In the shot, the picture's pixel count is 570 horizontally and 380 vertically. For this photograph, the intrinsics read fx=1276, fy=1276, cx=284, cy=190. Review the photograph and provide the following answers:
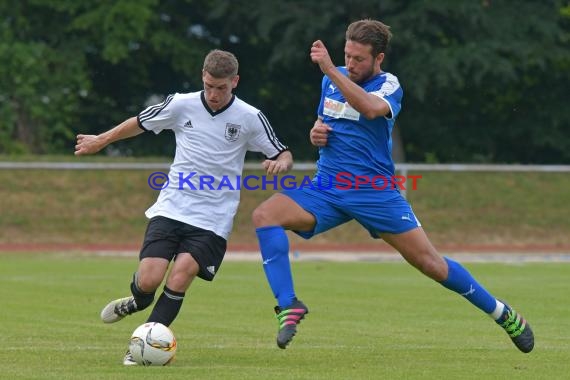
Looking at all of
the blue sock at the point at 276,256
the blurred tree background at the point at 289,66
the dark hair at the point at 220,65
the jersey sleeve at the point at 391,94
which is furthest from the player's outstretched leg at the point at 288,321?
the blurred tree background at the point at 289,66

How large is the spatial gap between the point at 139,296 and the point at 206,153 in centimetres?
108

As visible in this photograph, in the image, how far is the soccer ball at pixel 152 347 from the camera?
26.4 feet

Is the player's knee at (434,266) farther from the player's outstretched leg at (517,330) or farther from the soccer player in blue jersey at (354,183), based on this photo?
the player's outstretched leg at (517,330)

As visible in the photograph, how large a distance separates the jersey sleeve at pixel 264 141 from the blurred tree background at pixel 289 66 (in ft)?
73.2

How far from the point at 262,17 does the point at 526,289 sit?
706 inches

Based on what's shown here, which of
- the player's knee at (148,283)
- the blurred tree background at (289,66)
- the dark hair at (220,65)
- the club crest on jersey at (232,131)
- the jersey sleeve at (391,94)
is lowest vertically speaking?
the blurred tree background at (289,66)

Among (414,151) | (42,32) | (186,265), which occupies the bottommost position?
(414,151)

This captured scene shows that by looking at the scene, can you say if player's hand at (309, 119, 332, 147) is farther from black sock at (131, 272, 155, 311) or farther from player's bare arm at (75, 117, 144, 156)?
black sock at (131, 272, 155, 311)

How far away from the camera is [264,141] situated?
880 cm

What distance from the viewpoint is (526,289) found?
15.4 metres

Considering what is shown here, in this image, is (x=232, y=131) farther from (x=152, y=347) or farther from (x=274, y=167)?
(x=152, y=347)

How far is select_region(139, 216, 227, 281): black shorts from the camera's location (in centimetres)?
848

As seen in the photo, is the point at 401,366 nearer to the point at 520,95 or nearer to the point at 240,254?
the point at 240,254

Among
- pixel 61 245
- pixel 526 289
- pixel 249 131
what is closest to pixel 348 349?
pixel 249 131
